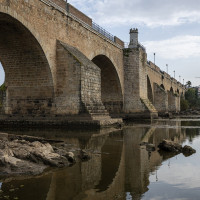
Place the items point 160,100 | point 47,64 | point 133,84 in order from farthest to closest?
point 160,100 → point 133,84 → point 47,64

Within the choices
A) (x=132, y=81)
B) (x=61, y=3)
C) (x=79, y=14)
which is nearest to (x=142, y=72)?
(x=132, y=81)

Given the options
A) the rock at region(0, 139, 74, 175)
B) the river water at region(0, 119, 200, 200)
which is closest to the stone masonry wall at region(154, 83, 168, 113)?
the river water at region(0, 119, 200, 200)

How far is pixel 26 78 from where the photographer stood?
14.9 m

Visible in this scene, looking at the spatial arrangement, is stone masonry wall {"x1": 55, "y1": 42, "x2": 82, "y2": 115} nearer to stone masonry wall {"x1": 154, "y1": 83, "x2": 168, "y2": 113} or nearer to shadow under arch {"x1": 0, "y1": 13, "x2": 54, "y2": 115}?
shadow under arch {"x1": 0, "y1": 13, "x2": 54, "y2": 115}

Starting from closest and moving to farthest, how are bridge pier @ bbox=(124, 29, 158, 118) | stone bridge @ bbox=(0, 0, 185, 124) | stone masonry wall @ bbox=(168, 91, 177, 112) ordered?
stone bridge @ bbox=(0, 0, 185, 124)
bridge pier @ bbox=(124, 29, 158, 118)
stone masonry wall @ bbox=(168, 91, 177, 112)

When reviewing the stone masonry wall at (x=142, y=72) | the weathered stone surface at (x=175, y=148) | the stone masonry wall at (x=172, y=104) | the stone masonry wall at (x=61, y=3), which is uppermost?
the stone masonry wall at (x=61, y=3)

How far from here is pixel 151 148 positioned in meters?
7.32

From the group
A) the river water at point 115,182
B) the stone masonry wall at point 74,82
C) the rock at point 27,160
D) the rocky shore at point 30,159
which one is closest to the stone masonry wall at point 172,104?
the stone masonry wall at point 74,82

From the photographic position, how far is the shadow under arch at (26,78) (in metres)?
14.0

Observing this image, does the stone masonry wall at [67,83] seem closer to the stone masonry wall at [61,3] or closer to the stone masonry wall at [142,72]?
the stone masonry wall at [61,3]

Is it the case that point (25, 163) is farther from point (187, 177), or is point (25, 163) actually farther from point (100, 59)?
point (100, 59)

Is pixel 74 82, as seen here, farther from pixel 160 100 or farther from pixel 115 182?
pixel 160 100

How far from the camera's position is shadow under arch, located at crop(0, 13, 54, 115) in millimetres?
14008

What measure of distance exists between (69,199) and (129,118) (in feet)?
67.6
